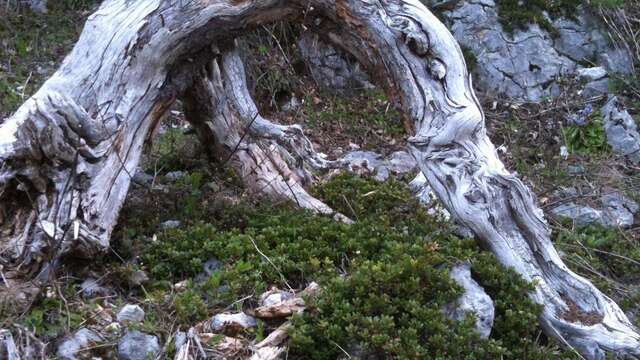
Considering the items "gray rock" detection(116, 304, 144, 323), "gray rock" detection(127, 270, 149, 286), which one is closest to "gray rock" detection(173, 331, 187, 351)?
"gray rock" detection(116, 304, 144, 323)

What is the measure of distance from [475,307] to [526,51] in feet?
20.3

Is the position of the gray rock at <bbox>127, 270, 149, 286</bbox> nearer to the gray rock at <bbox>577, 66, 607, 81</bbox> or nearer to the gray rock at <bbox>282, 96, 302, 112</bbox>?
the gray rock at <bbox>282, 96, 302, 112</bbox>

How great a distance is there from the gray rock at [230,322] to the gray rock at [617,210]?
3.93 m

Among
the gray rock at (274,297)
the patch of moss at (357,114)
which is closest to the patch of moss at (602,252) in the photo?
the gray rock at (274,297)

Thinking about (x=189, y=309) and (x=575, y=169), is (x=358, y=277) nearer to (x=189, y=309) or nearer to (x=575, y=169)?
(x=189, y=309)

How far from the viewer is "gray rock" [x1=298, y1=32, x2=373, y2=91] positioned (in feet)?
34.0

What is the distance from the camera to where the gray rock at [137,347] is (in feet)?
14.9

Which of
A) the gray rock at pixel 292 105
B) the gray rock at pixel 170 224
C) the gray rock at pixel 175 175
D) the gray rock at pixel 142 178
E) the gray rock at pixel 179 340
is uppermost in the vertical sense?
the gray rock at pixel 179 340

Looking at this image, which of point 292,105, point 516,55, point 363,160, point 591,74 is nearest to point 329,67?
point 292,105

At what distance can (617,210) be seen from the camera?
25.6 feet

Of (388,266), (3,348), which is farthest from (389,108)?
(3,348)

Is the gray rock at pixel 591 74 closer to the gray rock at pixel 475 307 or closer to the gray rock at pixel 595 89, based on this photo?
the gray rock at pixel 595 89

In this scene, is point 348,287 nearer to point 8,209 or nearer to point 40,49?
point 8,209

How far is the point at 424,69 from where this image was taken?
6066mm
